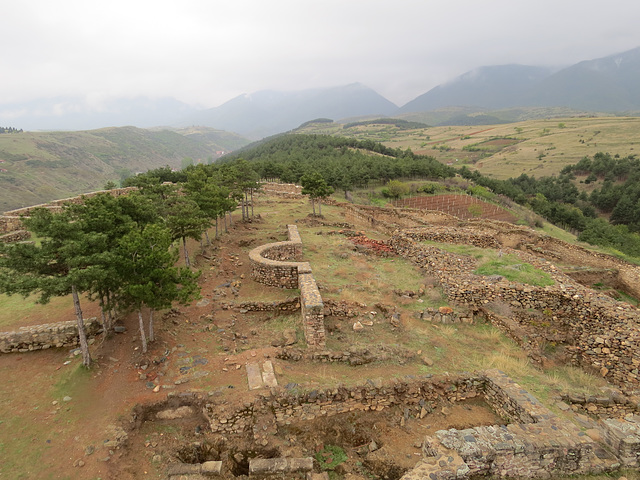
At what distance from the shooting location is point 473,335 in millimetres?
12133

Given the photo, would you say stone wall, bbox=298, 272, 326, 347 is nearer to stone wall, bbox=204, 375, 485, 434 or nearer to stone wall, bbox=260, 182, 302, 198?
stone wall, bbox=204, 375, 485, 434

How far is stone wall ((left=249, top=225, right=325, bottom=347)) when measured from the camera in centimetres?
1076

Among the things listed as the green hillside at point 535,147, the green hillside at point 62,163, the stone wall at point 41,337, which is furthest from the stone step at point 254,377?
the green hillside at point 535,147

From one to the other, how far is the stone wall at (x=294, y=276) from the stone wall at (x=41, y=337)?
292 inches

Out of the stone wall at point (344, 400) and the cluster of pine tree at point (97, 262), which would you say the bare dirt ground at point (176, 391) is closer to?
the stone wall at point (344, 400)

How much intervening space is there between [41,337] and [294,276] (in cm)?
980

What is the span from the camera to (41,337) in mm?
10320

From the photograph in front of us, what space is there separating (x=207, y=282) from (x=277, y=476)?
10662 mm

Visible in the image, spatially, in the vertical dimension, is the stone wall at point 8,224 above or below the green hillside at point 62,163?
below

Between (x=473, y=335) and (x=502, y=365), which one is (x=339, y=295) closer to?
(x=473, y=335)

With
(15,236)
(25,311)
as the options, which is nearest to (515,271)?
(25,311)

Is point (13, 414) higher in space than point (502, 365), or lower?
higher

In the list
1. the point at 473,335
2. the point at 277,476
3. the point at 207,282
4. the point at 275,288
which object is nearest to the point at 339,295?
the point at 275,288

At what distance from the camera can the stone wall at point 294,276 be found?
35.3ft
